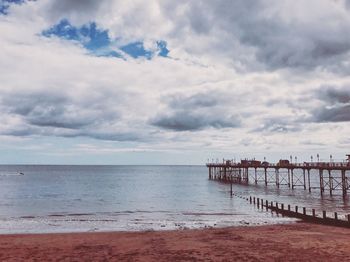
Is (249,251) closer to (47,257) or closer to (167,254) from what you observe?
(167,254)

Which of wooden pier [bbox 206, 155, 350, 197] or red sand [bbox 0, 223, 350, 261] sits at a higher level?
wooden pier [bbox 206, 155, 350, 197]

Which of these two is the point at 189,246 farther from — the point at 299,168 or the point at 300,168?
the point at 299,168

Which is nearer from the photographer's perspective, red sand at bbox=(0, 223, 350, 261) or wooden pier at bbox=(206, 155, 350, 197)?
red sand at bbox=(0, 223, 350, 261)

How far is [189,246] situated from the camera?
22.4 metres

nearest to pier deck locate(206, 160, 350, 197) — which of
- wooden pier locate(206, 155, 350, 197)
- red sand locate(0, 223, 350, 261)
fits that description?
wooden pier locate(206, 155, 350, 197)

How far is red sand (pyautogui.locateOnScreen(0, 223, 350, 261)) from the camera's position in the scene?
64.5 feet

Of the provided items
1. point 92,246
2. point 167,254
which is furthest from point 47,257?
point 167,254

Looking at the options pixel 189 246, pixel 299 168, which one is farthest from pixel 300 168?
pixel 189 246

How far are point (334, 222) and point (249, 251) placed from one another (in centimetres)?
1390

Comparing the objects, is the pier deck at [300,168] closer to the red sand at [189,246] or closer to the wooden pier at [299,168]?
the wooden pier at [299,168]

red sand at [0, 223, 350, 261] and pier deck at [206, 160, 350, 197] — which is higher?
pier deck at [206, 160, 350, 197]

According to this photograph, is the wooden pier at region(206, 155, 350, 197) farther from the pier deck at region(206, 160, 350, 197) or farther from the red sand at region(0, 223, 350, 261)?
the red sand at region(0, 223, 350, 261)

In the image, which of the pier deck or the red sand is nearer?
the red sand

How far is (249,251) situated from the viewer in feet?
68.3
